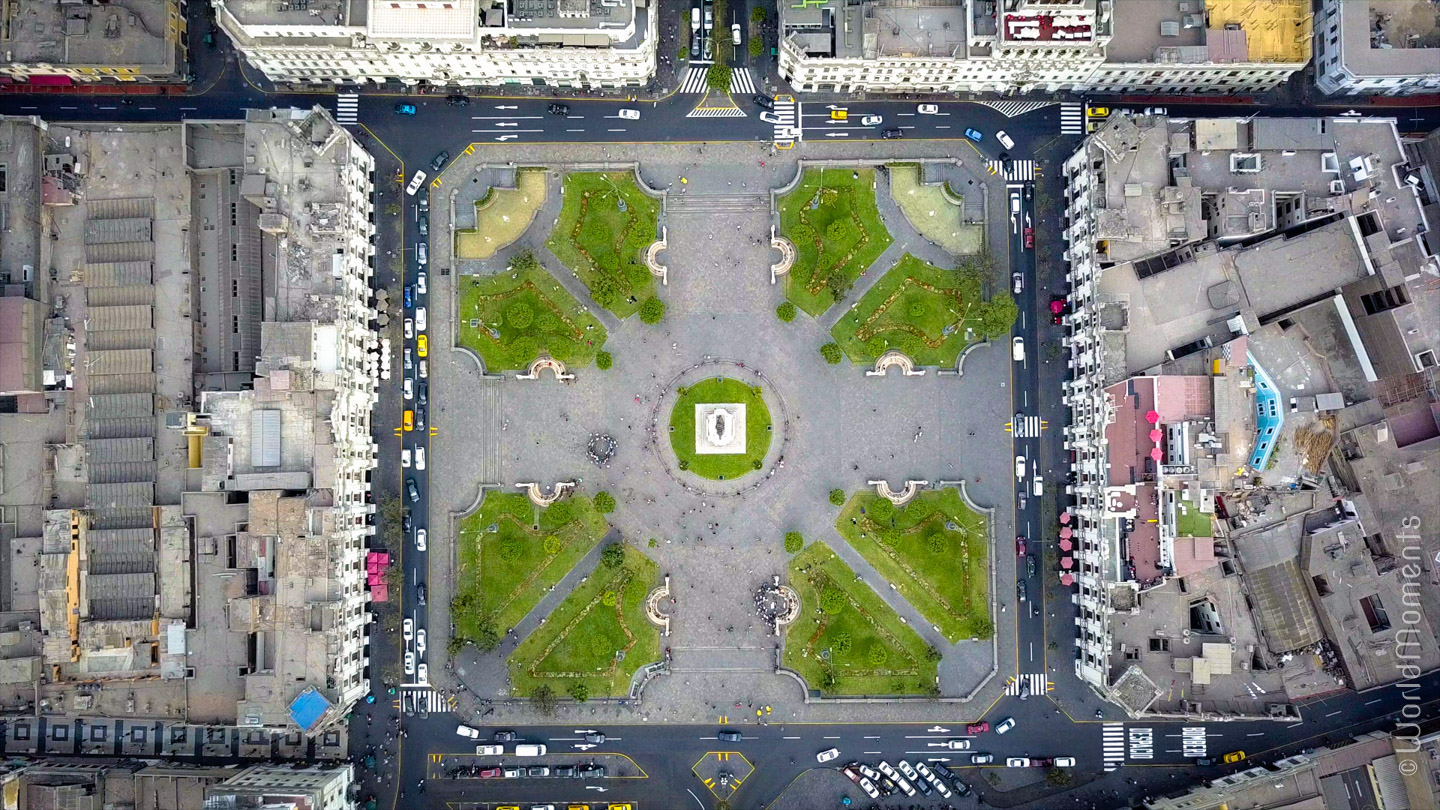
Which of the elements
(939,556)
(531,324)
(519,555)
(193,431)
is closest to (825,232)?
(531,324)

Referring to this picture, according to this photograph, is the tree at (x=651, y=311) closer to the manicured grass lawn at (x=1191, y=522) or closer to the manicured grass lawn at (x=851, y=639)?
the manicured grass lawn at (x=851, y=639)

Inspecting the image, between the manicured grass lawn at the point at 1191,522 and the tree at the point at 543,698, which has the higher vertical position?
the manicured grass lawn at the point at 1191,522

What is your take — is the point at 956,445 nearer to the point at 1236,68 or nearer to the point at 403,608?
Result: the point at 1236,68

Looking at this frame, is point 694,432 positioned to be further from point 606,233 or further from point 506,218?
point 506,218

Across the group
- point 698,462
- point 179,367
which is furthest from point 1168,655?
point 179,367

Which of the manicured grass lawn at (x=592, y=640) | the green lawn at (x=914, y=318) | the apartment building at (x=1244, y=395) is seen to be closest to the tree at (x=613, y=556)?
the manicured grass lawn at (x=592, y=640)

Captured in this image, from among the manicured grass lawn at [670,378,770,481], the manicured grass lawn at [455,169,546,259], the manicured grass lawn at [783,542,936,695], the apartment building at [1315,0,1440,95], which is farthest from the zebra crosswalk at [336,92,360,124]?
the apartment building at [1315,0,1440,95]
